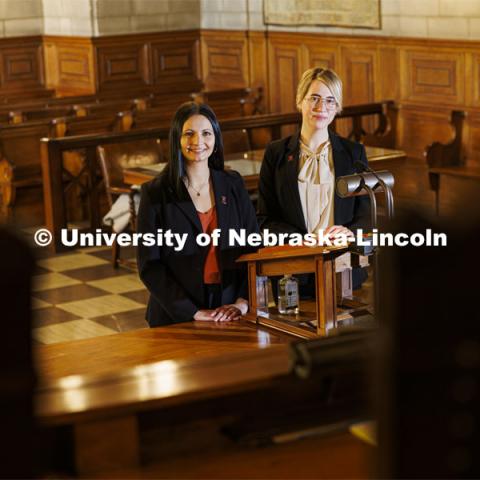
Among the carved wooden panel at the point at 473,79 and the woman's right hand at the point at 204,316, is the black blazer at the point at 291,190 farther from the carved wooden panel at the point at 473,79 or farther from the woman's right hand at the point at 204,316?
the carved wooden panel at the point at 473,79

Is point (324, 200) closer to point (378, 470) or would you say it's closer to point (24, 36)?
point (378, 470)

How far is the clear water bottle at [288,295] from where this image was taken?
4150mm

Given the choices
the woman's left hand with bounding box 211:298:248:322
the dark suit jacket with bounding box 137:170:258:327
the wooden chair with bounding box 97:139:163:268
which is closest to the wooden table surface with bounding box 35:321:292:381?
the woman's left hand with bounding box 211:298:248:322

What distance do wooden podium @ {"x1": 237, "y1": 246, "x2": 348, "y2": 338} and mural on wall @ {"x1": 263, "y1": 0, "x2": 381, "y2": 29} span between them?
7129mm

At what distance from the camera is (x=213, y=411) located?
1892 millimetres

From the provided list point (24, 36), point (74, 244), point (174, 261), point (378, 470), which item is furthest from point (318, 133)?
point (24, 36)

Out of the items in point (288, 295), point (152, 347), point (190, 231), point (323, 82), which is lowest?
point (152, 347)

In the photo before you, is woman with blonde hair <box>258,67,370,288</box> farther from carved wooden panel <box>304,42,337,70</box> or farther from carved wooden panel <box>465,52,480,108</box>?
carved wooden panel <box>304,42,337,70</box>

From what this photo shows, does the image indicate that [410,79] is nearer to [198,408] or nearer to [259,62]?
[259,62]

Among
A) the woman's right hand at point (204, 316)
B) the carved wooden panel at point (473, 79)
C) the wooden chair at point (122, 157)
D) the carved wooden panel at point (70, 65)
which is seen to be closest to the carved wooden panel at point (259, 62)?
the carved wooden panel at point (70, 65)

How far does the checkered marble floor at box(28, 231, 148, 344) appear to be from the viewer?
22.8 feet

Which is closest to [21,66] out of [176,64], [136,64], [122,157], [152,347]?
[136,64]

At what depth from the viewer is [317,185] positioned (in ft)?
15.7

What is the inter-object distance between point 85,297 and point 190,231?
3.61 m
